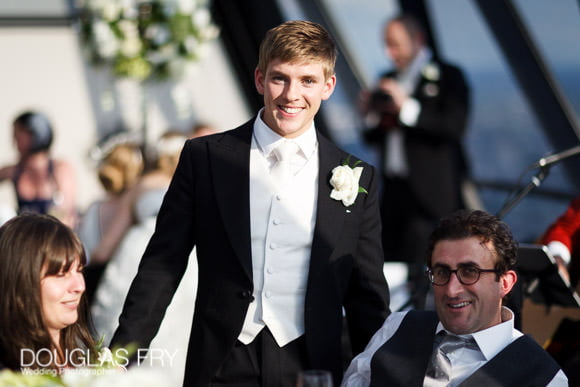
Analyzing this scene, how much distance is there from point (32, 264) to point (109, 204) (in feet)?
10.8

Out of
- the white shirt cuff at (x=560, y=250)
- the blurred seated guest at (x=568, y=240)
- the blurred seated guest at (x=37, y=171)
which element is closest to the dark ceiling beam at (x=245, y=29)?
the blurred seated guest at (x=37, y=171)

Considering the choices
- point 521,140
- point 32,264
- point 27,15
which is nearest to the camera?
point 32,264

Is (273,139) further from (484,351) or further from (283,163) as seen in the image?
(484,351)

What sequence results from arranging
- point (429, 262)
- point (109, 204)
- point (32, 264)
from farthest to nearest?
point (109, 204) < point (429, 262) < point (32, 264)

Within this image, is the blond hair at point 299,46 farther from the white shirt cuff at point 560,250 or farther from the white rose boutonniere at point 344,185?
the white shirt cuff at point 560,250

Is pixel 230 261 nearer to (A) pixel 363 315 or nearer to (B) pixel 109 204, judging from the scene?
(A) pixel 363 315

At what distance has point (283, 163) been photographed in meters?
2.67

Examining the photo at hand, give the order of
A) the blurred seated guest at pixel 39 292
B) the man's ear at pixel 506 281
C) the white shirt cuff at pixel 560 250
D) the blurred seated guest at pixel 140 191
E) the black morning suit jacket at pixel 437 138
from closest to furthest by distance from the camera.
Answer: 1. the blurred seated guest at pixel 39 292
2. the man's ear at pixel 506 281
3. the white shirt cuff at pixel 560 250
4. the blurred seated guest at pixel 140 191
5. the black morning suit jacket at pixel 437 138

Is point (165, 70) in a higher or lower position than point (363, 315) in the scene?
higher

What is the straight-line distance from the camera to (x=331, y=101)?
8.55 metres

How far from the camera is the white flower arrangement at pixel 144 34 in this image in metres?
6.78

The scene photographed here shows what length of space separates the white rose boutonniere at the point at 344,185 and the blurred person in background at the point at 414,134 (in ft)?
9.75

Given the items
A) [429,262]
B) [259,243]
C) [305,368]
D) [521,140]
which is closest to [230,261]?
[259,243]

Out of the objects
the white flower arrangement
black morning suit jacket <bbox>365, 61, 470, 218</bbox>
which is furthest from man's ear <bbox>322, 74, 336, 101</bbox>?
the white flower arrangement
